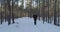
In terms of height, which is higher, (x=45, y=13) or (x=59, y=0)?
(x=59, y=0)

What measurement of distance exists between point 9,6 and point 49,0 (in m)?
9.58

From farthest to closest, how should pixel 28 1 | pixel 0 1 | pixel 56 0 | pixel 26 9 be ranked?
1. pixel 26 9
2. pixel 28 1
3. pixel 0 1
4. pixel 56 0

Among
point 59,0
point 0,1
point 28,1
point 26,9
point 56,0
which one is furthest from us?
point 26,9

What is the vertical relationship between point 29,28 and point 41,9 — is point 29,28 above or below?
below

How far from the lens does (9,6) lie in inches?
911

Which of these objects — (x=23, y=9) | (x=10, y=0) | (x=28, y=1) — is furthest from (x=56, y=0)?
(x=23, y=9)

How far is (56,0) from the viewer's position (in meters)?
22.1

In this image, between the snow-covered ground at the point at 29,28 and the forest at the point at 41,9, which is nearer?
the snow-covered ground at the point at 29,28

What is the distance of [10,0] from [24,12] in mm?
60908

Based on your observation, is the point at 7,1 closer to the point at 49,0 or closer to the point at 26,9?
the point at 49,0

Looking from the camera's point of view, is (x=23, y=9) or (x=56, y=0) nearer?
(x=56, y=0)

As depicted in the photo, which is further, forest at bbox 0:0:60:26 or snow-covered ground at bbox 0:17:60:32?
forest at bbox 0:0:60:26

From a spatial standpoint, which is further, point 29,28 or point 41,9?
point 41,9

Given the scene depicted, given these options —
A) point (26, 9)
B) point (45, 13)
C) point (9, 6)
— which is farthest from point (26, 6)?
point (9, 6)
